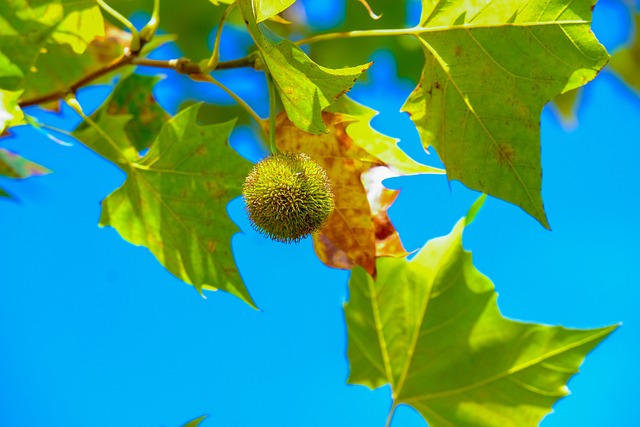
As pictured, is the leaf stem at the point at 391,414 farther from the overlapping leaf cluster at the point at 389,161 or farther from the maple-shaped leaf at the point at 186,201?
the maple-shaped leaf at the point at 186,201

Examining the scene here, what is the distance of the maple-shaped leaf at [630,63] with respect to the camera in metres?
4.00

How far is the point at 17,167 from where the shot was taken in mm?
2211

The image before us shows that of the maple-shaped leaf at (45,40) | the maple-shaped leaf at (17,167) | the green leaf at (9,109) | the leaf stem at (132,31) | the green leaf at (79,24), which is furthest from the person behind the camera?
the maple-shaped leaf at (17,167)

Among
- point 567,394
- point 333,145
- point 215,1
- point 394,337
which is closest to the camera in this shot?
point 215,1

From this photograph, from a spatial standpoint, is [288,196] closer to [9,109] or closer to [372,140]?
[372,140]

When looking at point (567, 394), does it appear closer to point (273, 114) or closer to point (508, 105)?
point (508, 105)

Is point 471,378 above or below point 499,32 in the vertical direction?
below

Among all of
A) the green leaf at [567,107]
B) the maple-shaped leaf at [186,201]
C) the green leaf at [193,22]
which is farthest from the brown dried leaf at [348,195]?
the green leaf at [567,107]

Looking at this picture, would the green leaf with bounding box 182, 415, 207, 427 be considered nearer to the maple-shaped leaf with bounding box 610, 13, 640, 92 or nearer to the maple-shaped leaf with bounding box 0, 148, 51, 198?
the maple-shaped leaf with bounding box 0, 148, 51, 198

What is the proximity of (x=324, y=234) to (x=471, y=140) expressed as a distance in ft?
1.44

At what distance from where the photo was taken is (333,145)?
1.82m

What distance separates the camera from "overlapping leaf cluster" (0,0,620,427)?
1.59 meters

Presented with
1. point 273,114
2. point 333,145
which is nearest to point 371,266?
point 333,145

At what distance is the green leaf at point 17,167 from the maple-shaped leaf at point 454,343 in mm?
989
